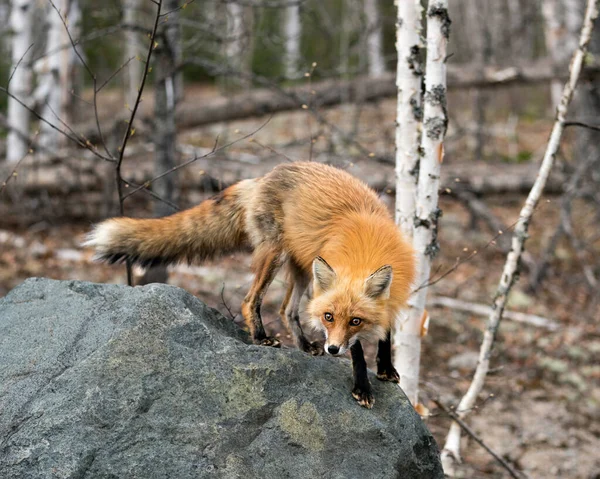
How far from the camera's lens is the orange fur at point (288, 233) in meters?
4.41

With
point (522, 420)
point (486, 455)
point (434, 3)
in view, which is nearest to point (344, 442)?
point (434, 3)

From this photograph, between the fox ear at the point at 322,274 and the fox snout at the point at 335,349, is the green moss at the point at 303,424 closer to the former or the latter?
the fox snout at the point at 335,349

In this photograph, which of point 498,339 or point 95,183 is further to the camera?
point 95,183

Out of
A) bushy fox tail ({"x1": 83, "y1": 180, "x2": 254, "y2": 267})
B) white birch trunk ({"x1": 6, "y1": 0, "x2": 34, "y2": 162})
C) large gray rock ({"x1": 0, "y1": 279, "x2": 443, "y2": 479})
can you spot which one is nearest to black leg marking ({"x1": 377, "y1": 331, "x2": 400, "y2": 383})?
large gray rock ({"x1": 0, "y1": 279, "x2": 443, "y2": 479})

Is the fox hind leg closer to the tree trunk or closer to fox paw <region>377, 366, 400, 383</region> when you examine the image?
fox paw <region>377, 366, 400, 383</region>

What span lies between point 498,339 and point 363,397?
24.1ft

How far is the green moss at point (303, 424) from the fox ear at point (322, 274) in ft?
2.44

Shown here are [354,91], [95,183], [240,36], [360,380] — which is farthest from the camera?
[354,91]

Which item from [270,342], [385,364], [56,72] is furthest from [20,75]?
[385,364]

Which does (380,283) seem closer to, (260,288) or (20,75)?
(260,288)

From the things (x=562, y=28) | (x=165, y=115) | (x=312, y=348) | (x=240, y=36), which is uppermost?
(x=240, y=36)

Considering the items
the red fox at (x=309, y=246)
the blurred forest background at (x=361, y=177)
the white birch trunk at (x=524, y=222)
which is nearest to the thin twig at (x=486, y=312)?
the blurred forest background at (x=361, y=177)

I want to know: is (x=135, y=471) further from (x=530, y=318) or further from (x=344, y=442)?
(x=530, y=318)

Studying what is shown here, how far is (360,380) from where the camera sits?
417cm
